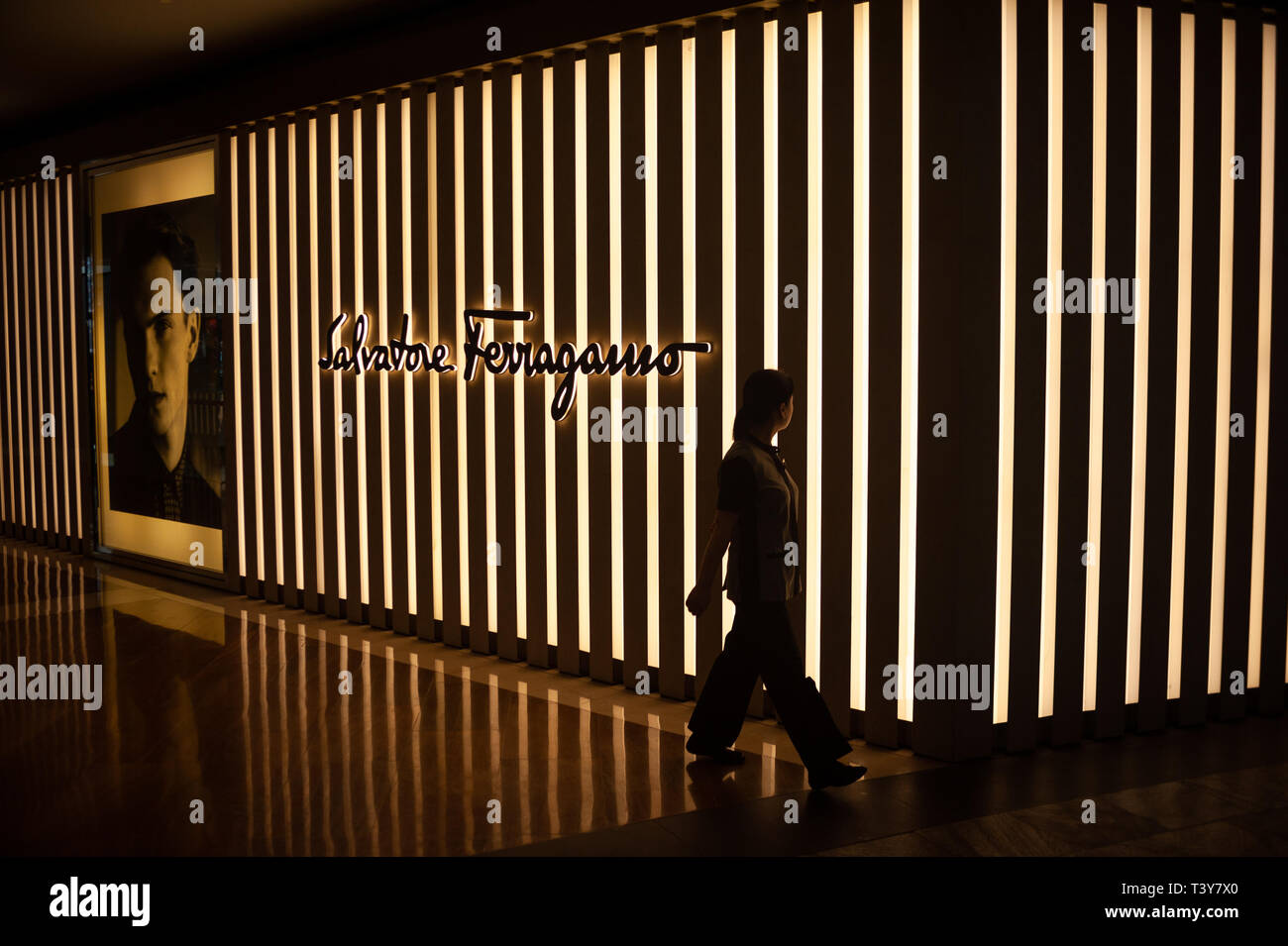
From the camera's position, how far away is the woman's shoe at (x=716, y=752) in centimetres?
507

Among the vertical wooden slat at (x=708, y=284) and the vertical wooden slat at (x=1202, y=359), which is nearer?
the vertical wooden slat at (x=1202, y=359)

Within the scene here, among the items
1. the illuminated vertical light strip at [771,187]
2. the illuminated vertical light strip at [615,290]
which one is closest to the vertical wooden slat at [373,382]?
the illuminated vertical light strip at [615,290]

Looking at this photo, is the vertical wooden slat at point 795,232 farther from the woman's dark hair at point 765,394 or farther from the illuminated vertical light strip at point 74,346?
the illuminated vertical light strip at point 74,346

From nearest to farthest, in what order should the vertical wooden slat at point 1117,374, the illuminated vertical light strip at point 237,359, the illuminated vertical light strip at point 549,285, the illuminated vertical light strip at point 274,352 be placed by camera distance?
1. the vertical wooden slat at point 1117,374
2. the illuminated vertical light strip at point 549,285
3. the illuminated vertical light strip at point 274,352
4. the illuminated vertical light strip at point 237,359

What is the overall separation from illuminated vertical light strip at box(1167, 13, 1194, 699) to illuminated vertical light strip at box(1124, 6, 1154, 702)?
0.65 ft

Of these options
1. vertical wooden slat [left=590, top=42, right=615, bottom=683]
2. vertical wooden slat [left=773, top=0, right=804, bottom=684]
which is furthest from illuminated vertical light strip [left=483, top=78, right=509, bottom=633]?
vertical wooden slat [left=773, top=0, right=804, bottom=684]

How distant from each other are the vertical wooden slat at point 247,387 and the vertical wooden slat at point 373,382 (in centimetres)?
138

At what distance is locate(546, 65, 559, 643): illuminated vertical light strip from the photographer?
21.8ft

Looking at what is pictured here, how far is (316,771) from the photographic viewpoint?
→ 4.97 m

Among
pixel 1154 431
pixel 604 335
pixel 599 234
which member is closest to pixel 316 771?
pixel 604 335

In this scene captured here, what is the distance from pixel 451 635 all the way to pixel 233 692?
1540 mm

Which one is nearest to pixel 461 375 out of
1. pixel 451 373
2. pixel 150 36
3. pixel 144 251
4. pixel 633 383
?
pixel 451 373

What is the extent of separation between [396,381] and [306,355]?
112 centimetres
